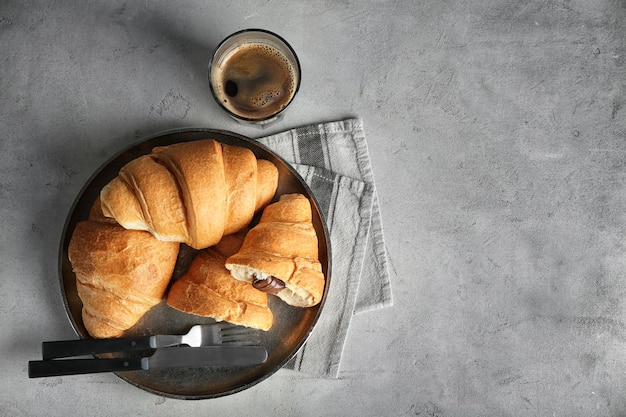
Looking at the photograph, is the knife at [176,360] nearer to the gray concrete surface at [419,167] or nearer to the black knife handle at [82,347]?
the black knife handle at [82,347]

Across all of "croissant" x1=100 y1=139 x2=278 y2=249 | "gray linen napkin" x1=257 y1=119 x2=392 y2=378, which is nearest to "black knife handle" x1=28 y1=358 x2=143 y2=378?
"croissant" x1=100 y1=139 x2=278 y2=249

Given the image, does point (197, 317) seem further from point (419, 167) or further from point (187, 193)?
point (419, 167)

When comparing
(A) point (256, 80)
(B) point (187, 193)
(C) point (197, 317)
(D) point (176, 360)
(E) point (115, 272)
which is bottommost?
(D) point (176, 360)

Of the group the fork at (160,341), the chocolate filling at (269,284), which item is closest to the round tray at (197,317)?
the fork at (160,341)

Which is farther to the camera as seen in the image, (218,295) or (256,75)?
(256,75)

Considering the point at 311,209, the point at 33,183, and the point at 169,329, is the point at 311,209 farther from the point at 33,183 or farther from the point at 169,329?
the point at 33,183

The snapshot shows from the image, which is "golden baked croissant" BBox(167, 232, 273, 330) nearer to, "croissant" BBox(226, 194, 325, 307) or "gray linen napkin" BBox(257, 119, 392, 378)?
"croissant" BBox(226, 194, 325, 307)

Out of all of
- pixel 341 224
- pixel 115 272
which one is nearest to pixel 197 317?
pixel 115 272
